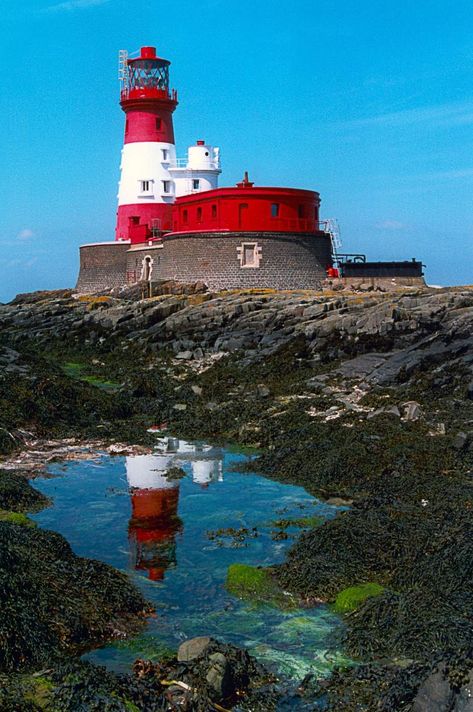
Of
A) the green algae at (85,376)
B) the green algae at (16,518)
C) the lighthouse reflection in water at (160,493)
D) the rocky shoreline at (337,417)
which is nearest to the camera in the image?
the rocky shoreline at (337,417)

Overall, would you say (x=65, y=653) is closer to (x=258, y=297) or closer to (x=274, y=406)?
(x=274, y=406)

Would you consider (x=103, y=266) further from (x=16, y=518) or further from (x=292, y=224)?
(x=16, y=518)

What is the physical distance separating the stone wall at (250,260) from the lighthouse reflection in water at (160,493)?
2221cm

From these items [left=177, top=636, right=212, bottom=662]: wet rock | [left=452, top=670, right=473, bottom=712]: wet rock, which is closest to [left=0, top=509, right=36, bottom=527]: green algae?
[left=177, top=636, right=212, bottom=662]: wet rock

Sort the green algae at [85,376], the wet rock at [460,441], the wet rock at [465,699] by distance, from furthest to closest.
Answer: the green algae at [85,376] < the wet rock at [460,441] < the wet rock at [465,699]

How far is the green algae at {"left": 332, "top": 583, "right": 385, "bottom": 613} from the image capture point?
32.0ft

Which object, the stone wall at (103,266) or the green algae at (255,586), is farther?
the stone wall at (103,266)

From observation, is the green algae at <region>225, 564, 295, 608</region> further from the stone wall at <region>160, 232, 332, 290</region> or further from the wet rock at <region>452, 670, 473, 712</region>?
the stone wall at <region>160, 232, 332, 290</region>

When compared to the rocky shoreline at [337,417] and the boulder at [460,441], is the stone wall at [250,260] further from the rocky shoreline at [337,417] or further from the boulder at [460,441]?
the boulder at [460,441]

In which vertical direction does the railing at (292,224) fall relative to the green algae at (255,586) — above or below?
above

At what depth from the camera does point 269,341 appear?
28906 millimetres

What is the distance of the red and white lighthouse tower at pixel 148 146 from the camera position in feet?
161

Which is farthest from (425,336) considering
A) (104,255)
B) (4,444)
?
(104,255)

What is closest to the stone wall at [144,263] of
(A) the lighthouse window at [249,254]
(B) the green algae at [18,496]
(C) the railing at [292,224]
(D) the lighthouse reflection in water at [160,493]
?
(A) the lighthouse window at [249,254]
